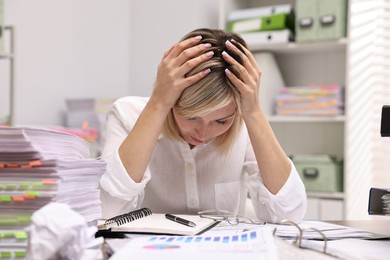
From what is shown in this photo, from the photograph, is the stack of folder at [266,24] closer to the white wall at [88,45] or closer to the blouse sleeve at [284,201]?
the white wall at [88,45]

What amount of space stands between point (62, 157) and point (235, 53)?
22.1 inches

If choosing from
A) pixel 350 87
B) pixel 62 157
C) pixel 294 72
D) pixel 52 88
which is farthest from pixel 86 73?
pixel 62 157

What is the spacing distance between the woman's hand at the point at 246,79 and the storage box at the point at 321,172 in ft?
4.49

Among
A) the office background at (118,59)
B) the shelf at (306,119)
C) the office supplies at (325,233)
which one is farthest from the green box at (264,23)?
the office supplies at (325,233)

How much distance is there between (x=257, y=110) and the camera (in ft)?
A: 3.90

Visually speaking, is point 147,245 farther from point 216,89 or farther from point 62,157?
point 216,89

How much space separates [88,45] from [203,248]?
2576 millimetres

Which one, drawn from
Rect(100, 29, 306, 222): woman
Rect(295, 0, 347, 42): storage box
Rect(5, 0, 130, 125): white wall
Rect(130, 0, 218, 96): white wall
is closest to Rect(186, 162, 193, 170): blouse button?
Rect(100, 29, 306, 222): woman

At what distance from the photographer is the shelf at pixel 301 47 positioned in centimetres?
248

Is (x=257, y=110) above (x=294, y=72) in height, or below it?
below

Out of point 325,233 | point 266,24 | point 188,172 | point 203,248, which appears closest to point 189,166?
point 188,172

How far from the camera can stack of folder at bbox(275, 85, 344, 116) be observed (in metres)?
2.45

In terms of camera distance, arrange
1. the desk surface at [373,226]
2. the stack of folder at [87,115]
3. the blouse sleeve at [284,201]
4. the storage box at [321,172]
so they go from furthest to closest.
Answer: the stack of folder at [87,115]
the storage box at [321,172]
the blouse sleeve at [284,201]
the desk surface at [373,226]

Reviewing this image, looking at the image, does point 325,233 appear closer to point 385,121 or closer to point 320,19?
point 385,121
